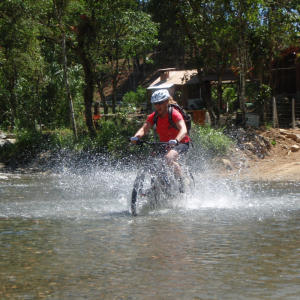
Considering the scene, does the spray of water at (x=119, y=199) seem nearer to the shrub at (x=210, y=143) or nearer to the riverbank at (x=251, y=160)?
the riverbank at (x=251, y=160)

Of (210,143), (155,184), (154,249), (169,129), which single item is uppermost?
(169,129)

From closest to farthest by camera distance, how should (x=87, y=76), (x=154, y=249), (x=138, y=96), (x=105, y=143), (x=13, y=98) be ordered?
(x=154, y=249), (x=105, y=143), (x=87, y=76), (x=13, y=98), (x=138, y=96)

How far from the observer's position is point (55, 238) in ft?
18.3

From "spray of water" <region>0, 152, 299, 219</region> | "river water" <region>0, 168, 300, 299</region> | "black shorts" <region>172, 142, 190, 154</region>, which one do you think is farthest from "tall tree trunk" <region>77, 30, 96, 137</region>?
"black shorts" <region>172, 142, 190, 154</region>

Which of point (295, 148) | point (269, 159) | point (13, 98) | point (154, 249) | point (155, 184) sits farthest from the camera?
point (13, 98)

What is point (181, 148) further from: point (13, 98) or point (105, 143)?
point (13, 98)

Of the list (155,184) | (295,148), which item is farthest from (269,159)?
(155,184)

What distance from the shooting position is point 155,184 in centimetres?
725

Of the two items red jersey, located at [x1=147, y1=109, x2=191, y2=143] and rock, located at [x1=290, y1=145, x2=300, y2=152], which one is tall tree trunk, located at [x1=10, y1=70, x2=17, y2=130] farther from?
red jersey, located at [x1=147, y1=109, x2=191, y2=143]

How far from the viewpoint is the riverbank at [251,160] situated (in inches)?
540

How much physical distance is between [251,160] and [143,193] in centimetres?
898

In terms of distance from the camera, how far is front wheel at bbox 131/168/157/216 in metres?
6.97

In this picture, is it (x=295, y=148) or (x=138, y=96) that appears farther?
(x=138, y=96)

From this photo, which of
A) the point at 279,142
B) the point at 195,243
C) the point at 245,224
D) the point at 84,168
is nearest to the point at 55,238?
the point at 195,243
